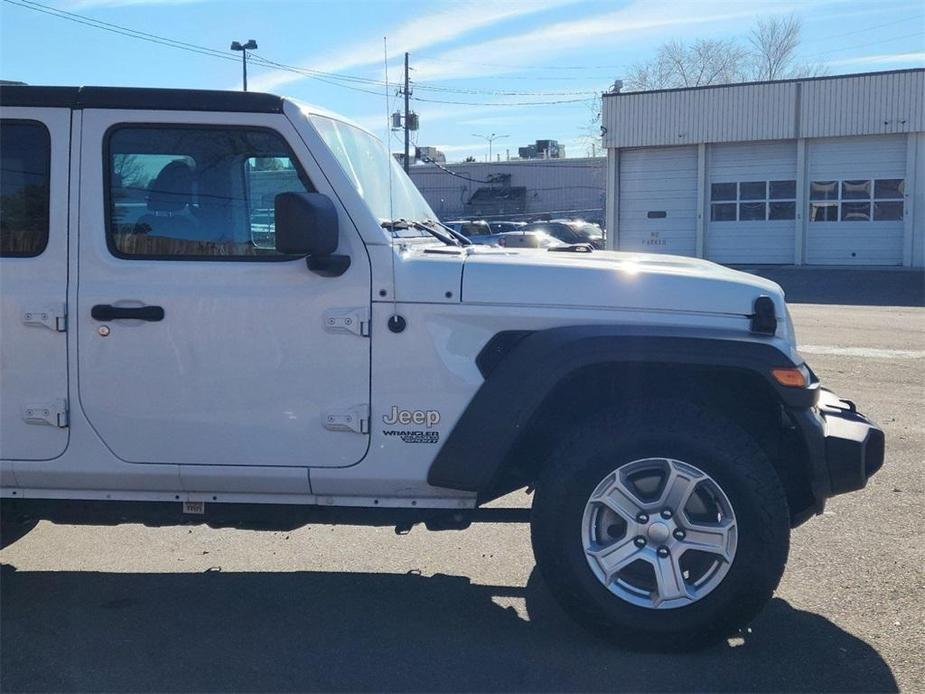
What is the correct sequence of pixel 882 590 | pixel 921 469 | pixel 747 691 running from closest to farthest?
pixel 747 691, pixel 882 590, pixel 921 469

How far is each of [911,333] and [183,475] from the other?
13127mm

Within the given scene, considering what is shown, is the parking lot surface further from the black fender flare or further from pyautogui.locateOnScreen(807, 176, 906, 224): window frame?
pyautogui.locateOnScreen(807, 176, 906, 224): window frame

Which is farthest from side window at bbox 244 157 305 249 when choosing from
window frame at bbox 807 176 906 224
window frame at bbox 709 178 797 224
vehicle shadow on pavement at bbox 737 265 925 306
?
window frame at bbox 709 178 797 224

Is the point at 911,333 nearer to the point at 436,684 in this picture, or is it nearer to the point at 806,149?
the point at 436,684

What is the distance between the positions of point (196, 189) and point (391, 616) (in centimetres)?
203

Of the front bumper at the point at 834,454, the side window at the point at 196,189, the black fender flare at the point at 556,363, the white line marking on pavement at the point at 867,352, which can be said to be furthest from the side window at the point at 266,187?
the white line marking on pavement at the point at 867,352

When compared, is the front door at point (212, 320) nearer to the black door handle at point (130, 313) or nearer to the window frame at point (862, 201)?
the black door handle at point (130, 313)

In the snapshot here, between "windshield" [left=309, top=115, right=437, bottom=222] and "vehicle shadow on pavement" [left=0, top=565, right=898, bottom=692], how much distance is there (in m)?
1.77

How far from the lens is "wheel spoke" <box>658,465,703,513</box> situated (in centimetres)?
388

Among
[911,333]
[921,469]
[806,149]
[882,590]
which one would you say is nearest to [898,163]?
[806,149]

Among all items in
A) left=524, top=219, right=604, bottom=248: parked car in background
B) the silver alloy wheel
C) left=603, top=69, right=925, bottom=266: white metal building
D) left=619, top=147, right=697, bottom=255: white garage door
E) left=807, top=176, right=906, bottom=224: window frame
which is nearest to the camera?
the silver alloy wheel

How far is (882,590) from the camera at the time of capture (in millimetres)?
4633

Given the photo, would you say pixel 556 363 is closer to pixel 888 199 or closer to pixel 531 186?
pixel 888 199

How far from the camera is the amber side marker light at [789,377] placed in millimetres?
3816
